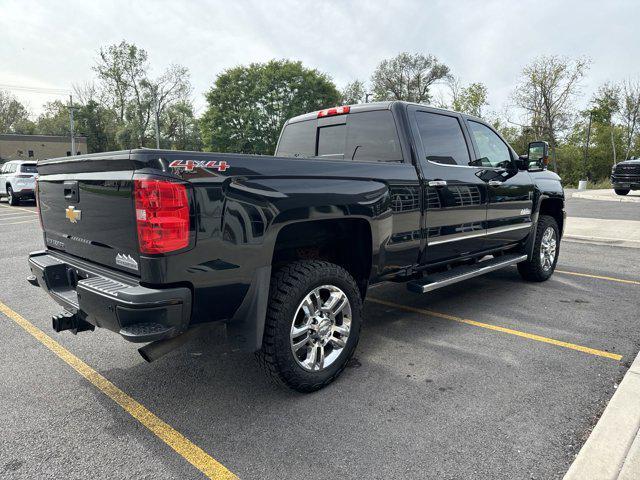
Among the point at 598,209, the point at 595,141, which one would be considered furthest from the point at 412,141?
the point at 595,141

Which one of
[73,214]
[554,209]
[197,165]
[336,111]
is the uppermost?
[336,111]

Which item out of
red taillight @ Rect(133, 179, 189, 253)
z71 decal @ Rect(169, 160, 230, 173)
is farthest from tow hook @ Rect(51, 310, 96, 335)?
z71 decal @ Rect(169, 160, 230, 173)

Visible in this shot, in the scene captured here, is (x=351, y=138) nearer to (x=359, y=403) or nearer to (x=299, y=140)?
(x=299, y=140)

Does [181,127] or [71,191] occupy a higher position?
[181,127]

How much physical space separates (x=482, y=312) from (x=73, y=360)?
373 cm

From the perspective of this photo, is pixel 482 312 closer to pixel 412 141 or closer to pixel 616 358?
pixel 616 358

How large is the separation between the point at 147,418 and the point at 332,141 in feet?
9.02

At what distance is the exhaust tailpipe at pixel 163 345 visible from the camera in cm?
242

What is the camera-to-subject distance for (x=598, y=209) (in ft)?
48.7

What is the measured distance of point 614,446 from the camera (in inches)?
88.5

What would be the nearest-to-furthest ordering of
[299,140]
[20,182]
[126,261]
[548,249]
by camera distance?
1. [126,261]
2. [299,140]
3. [548,249]
4. [20,182]

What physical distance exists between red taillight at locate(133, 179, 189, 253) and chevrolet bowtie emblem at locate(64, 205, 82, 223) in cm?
80

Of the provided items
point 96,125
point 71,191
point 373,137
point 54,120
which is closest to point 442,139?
point 373,137

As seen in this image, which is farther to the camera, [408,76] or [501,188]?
[408,76]
